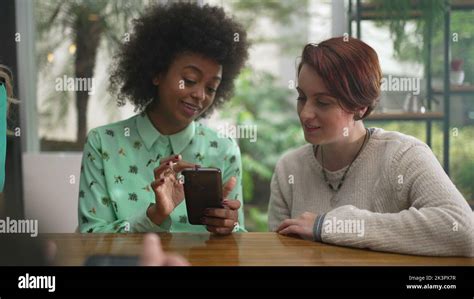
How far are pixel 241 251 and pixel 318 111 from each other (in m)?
0.31

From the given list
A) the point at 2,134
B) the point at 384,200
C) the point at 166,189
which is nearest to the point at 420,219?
the point at 384,200

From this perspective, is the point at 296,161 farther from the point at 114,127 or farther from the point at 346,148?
the point at 114,127

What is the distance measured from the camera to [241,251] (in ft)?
4.61

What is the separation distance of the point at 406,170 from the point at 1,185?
0.77 m

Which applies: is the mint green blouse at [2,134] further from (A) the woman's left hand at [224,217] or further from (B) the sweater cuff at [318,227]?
(B) the sweater cuff at [318,227]

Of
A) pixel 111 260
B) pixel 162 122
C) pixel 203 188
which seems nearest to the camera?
pixel 111 260

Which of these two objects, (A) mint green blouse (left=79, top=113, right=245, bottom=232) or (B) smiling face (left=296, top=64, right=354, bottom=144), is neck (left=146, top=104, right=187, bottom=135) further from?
(B) smiling face (left=296, top=64, right=354, bottom=144)

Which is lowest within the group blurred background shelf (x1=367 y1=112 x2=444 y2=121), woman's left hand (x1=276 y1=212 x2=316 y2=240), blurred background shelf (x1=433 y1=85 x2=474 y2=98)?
woman's left hand (x1=276 y1=212 x2=316 y2=240)

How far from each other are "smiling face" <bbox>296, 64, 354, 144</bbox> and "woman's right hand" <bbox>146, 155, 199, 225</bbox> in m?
0.24

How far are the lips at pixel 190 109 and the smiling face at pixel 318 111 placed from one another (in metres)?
0.20

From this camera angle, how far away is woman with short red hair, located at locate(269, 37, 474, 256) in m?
1.37

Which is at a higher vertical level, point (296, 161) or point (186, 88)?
point (186, 88)

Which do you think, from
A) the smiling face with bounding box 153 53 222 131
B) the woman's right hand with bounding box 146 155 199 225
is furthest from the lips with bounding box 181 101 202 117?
the woman's right hand with bounding box 146 155 199 225
